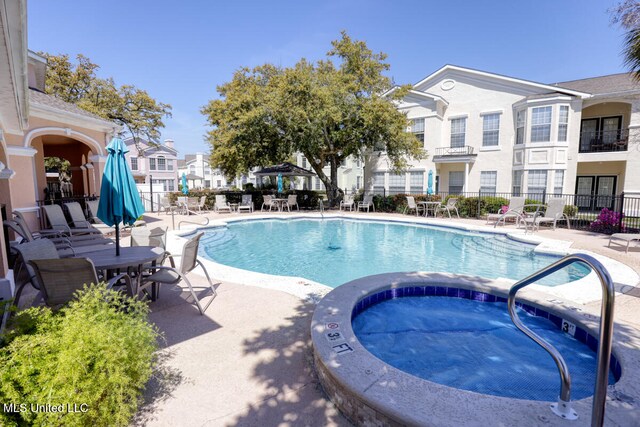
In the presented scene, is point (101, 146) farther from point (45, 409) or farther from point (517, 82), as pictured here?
point (517, 82)

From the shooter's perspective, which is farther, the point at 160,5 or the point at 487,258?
the point at 160,5

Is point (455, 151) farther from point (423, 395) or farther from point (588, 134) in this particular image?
point (423, 395)

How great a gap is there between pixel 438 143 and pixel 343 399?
20977 mm

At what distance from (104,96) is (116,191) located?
86.3 feet

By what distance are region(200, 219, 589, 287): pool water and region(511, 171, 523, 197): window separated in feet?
28.1

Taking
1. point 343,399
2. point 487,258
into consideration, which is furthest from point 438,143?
point 343,399

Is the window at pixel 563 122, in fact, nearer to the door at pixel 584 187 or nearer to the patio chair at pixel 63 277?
the door at pixel 584 187

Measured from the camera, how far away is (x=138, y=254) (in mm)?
4520

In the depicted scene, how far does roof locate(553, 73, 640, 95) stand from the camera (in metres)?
17.4

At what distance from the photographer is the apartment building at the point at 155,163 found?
41.0m

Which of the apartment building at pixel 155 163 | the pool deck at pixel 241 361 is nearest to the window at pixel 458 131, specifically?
the pool deck at pixel 241 361

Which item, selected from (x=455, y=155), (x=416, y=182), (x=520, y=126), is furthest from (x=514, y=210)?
(x=416, y=182)

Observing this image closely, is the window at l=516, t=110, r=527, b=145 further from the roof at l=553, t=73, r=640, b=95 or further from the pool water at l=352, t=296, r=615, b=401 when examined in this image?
the pool water at l=352, t=296, r=615, b=401

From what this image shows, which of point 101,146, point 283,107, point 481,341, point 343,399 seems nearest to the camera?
point 343,399
